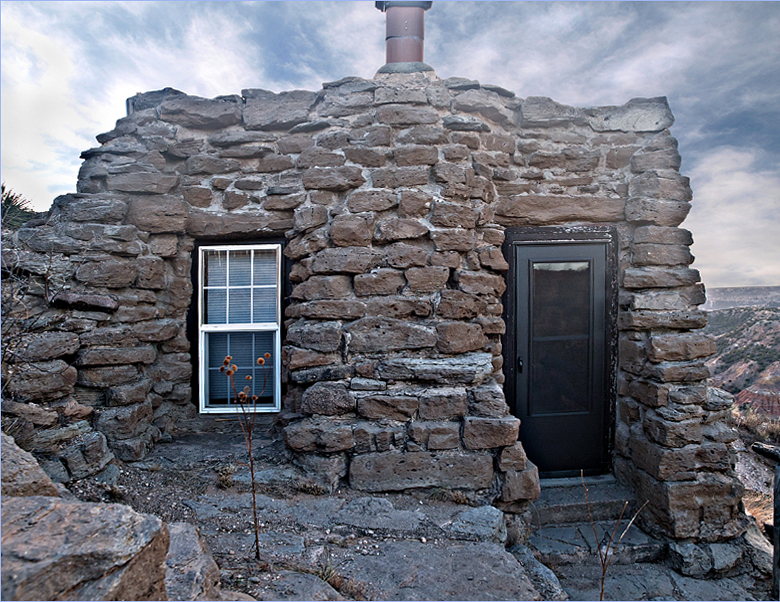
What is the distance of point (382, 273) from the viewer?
3.21 metres

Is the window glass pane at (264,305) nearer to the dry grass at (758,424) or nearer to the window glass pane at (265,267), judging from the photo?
the window glass pane at (265,267)

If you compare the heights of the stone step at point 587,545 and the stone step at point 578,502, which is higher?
the stone step at point 578,502

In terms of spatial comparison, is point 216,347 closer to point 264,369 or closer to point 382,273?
point 264,369

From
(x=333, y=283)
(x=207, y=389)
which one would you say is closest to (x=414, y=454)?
(x=333, y=283)

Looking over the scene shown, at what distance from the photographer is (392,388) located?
317 centimetres

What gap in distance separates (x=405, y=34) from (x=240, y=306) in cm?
284

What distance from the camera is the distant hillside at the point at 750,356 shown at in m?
7.33

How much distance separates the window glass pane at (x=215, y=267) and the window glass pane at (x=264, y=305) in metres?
0.32

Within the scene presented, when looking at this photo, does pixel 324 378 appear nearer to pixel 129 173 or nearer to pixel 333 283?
pixel 333 283

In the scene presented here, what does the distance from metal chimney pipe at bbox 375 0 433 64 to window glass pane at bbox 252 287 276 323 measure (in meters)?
2.34

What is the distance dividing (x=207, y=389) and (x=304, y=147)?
226 cm

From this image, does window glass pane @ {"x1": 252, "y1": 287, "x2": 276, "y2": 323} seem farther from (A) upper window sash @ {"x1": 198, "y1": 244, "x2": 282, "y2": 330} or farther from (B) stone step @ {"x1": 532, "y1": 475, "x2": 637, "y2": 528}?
(B) stone step @ {"x1": 532, "y1": 475, "x2": 637, "y2": 528}

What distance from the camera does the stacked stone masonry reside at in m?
3.13

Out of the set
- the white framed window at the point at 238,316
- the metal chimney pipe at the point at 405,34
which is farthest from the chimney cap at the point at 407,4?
the white framed window at the point at 238,316
